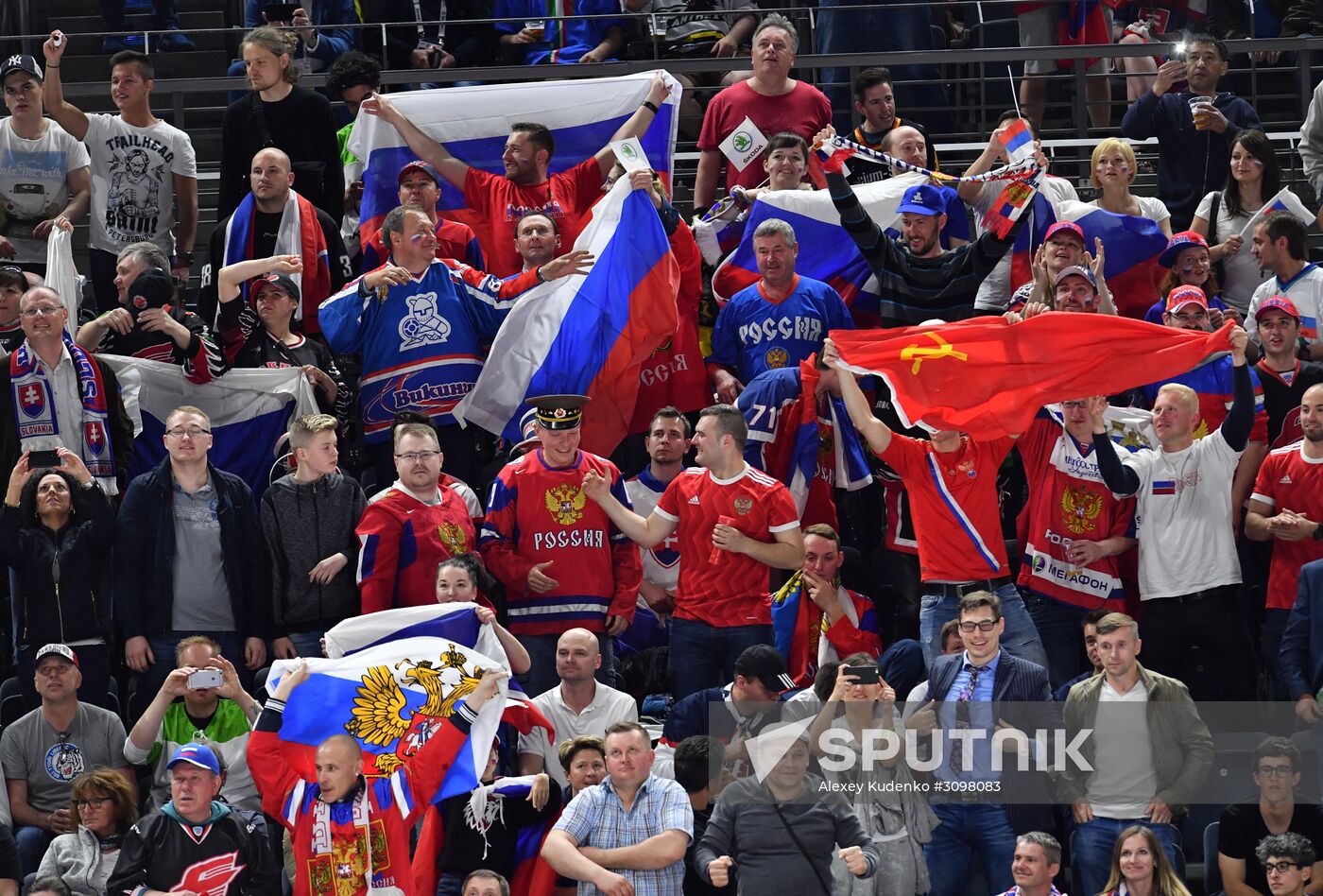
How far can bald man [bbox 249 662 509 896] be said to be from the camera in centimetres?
993

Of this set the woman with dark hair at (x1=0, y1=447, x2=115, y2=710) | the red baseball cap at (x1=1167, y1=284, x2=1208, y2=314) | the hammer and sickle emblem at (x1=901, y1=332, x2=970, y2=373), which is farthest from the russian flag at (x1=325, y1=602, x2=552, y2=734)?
the red baseball cap at (x1=1167, y1=284, x2=1208, y2=314)

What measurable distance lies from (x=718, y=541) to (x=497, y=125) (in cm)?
430

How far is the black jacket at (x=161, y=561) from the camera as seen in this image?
11.2 meters

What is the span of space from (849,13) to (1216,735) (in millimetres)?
7205

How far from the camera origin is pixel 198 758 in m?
10.1

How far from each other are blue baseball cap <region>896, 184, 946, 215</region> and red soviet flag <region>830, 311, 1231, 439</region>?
119 cm

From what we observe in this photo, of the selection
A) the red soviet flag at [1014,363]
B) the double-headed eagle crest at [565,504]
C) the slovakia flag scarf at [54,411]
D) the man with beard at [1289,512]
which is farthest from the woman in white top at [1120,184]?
the slovakia flag scarf at [54,411]

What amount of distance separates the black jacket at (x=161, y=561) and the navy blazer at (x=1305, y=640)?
5129 millimetres

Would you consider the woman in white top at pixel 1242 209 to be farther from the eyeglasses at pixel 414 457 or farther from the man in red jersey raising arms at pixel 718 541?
the eyeglasses at pixel 414 457

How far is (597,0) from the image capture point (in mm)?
16719

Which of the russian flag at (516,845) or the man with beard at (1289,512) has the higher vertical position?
the man with beard at (1289,512)

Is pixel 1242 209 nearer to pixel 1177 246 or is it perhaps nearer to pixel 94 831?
pixel 1177 246

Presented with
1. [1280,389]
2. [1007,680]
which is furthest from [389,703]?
[1280,389]

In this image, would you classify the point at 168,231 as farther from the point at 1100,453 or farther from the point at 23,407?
the point at 1100,453
